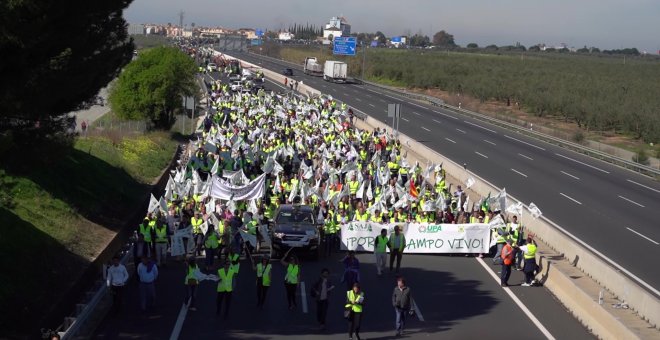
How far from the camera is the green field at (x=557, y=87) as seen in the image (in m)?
74.8

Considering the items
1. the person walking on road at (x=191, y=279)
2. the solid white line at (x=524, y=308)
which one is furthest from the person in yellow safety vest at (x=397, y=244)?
the person walking on road at (x=191, y=279)

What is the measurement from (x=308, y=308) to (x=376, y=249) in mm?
3501

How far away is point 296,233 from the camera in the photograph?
22109 millimetres

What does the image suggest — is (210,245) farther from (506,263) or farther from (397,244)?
(506,263)

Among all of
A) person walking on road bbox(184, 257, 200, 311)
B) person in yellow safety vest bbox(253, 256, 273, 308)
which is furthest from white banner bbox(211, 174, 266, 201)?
person in yellow safety vest bbox(253, 256, 273, 308)

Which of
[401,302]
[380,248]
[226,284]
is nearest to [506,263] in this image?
[380,248]

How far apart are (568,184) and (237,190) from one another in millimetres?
18653

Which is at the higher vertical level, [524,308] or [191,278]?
[191,278]

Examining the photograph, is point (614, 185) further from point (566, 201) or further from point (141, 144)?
point (141, 144)

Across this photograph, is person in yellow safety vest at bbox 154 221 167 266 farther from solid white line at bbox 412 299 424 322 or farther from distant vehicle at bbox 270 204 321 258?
solid white line at bbox 412 299 424 322

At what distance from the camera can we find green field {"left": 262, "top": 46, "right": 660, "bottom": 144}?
74.8m

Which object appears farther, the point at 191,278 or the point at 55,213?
the point at 55,213

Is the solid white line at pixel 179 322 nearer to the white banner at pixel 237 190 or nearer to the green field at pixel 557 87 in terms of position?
the white banner at pixel 237 190

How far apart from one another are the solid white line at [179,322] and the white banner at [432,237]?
6.59 m
